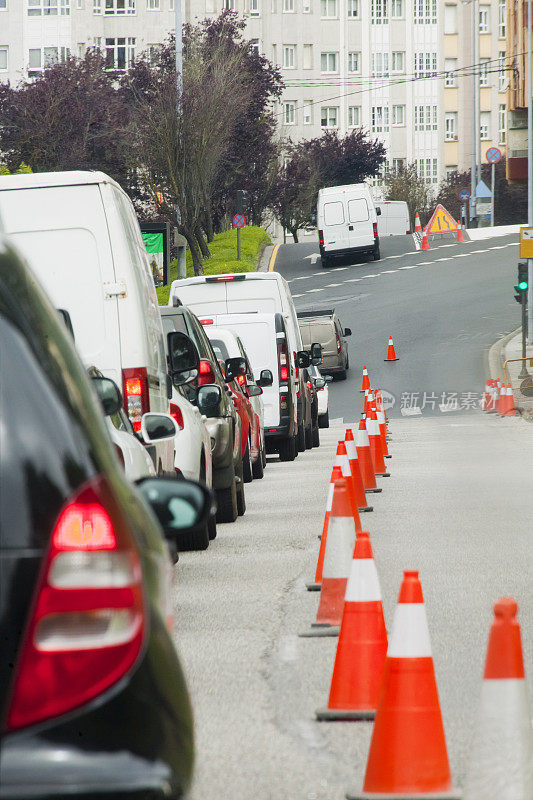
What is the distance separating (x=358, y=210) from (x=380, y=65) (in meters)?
59.6

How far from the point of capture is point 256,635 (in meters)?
7.38

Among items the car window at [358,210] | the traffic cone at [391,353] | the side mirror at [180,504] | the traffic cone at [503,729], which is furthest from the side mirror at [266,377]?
the car window at [358,210]

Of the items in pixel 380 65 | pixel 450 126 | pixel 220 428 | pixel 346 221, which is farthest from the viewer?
pixel 450 126

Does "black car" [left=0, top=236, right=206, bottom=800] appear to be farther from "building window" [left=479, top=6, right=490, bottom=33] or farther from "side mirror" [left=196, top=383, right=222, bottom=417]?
"building window" [left=479, top=6, right=490, bottom=33]

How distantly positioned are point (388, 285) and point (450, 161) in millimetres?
69096

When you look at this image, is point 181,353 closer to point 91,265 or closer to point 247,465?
point 91,265

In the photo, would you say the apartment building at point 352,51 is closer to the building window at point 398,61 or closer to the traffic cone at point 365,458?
the building window at point 398,61

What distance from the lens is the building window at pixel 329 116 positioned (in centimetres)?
11175

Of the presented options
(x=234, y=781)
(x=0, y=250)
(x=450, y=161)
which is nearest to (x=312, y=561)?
(x=234, y=781)

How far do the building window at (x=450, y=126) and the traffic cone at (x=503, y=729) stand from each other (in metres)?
119

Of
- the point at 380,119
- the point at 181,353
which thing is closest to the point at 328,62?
the point at 380,119

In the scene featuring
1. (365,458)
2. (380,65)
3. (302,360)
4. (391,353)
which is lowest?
(391,353)

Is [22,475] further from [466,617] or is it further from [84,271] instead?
[84,271]

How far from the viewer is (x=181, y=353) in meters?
11.6
